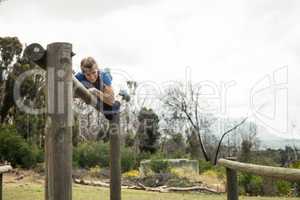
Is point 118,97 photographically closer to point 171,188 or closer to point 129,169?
point 171,188

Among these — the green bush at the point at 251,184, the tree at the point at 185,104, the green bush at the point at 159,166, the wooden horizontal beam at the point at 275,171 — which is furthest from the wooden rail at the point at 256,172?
the tree at the point at 185,104

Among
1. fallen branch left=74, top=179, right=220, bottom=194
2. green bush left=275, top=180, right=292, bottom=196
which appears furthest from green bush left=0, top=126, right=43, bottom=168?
green bush left=275, top=180, right=292, bottom=196

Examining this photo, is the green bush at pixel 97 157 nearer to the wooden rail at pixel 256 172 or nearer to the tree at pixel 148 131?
the tree at pixel 148 131

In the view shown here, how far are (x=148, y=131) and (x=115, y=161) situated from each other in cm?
1453

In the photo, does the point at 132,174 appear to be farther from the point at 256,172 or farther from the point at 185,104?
the point at 185,104

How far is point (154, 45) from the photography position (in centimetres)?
1892

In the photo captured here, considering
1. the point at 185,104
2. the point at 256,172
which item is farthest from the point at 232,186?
the point at 185,104

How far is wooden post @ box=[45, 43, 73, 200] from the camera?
97.4 inches

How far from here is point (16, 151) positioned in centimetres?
1191

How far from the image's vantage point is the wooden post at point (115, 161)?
421 centimetres

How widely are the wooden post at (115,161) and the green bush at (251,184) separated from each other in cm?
637

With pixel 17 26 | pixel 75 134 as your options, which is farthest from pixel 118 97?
pixel 17 26

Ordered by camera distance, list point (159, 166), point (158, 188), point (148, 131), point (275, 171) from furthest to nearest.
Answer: point (148, 131)
point (159, 166)
point (158, 188)
point (275, 171)

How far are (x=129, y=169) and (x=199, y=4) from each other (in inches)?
275
